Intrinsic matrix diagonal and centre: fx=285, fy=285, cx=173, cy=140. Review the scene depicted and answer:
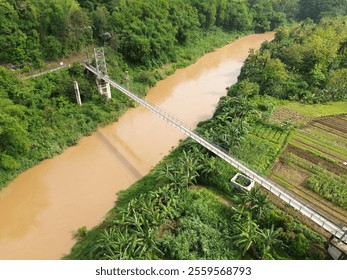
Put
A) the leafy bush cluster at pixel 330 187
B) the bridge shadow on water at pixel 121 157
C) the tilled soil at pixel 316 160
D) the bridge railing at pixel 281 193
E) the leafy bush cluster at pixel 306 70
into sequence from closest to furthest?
the bridge railing at pixel 281 193
the leafy bush cluster at pixel 330 187
the tilled soil at pixel 316 160
the bridge shadow on water at pixel 121 157
the leafy bush cluster at pixel 306 70

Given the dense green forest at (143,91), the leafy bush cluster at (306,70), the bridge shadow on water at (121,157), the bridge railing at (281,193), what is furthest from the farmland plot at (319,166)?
the bridge shadow on water at (121,157)

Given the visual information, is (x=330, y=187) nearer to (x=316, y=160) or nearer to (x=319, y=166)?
(x=319, y=166)

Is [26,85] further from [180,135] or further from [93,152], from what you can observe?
[180,135]

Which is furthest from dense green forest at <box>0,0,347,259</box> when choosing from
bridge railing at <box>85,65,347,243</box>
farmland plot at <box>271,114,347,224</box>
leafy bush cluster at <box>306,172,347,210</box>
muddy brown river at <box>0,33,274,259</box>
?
leafy bush cluster at <box>306,172,347,210</box>

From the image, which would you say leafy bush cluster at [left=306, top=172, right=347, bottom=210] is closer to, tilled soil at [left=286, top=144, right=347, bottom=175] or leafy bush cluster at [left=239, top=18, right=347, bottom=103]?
tilled soil at [left=286, top=144, right=347, bottom=175]

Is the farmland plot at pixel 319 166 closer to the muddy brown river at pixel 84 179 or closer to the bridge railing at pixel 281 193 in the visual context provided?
the bridge railing at pixel 281 193

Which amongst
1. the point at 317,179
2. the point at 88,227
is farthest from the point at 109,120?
the point at 317,179
